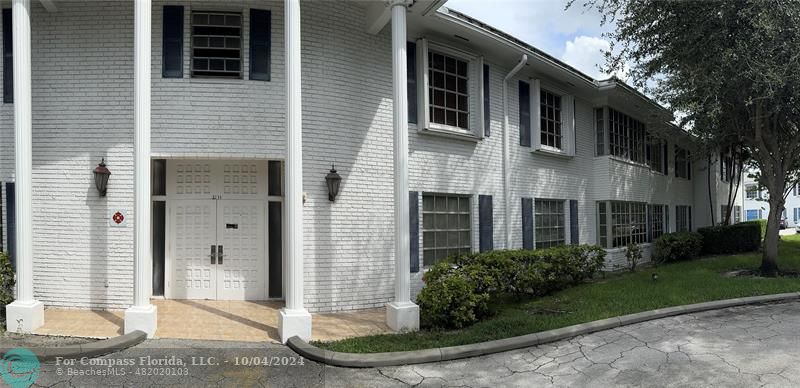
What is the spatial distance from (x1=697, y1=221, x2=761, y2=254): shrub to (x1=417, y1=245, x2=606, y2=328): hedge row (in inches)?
385

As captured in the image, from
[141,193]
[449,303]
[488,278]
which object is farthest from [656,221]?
[141,193]

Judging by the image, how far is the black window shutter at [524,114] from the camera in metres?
11.9

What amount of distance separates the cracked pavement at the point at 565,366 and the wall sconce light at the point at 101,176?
10.0 feet

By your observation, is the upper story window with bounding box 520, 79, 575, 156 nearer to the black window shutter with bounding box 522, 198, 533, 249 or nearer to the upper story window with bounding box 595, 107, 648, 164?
the black window shutter with bounding box 522, 198, 533, 249

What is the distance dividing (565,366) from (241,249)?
5.92 meters

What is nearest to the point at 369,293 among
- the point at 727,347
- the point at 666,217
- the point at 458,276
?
the point at 458,276

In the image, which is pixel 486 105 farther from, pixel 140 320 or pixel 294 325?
pixel 140 320

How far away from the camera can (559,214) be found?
13156 millimetres

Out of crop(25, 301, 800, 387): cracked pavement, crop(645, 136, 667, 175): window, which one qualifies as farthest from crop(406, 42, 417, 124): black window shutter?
crop(645, 136, 667, 175): window

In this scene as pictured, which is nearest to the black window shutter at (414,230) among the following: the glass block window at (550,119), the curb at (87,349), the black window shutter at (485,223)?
the black window shutter at (485,223)

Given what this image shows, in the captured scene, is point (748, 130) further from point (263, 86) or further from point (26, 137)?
point (26, 137)

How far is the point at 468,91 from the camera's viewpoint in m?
10.5

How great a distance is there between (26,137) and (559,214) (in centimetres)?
1190

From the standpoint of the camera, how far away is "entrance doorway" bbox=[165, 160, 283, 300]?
8.62 m
